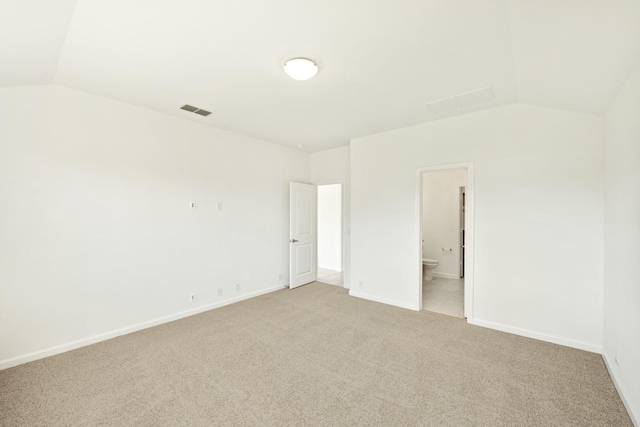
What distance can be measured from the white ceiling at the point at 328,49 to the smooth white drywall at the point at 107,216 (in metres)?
0.45

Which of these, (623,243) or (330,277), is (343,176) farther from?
(623,243)

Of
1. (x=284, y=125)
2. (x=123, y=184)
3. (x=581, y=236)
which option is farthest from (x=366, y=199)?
(x=123, y=184)

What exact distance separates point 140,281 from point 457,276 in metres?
5.85

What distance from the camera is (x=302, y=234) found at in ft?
17.5

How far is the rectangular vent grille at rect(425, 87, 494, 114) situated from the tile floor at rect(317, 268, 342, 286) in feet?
12.0

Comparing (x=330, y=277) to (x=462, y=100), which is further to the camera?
(x=330, y=277)

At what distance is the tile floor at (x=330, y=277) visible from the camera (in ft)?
18.4

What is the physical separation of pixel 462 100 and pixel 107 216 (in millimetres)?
4296

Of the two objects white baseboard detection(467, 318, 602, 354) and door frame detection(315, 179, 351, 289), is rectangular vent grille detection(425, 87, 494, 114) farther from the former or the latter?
white baseboard detection(467, 318, 602, 354)

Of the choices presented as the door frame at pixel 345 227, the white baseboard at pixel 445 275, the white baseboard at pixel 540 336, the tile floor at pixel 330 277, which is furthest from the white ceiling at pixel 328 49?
the white baseboard at pixel 445 275

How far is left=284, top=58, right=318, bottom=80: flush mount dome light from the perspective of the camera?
218 cm

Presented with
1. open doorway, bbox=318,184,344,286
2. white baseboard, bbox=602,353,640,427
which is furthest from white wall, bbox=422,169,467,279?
white baseboard, bbox=602,353,640,427

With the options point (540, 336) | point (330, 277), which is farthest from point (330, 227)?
point (540, 336)

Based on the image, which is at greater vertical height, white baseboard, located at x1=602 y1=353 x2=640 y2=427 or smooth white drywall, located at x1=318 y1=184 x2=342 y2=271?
smooth white drywall, located at x1=318 y1=184 x2=342 y2=271
